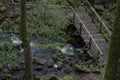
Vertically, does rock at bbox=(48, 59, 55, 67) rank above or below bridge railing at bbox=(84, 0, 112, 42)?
below

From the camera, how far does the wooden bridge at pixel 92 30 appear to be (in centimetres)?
1399

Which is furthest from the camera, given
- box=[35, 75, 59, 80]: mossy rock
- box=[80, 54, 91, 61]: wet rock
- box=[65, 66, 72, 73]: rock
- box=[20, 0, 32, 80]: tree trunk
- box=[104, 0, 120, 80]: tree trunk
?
box=[80, 54, 91, 61]: wet rock

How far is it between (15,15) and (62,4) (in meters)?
3.42

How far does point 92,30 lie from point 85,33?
0.47 metres

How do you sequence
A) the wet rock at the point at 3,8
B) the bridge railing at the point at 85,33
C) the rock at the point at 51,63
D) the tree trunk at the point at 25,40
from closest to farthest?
the tree trunk at the point at 25,40 < the rock at the point at 51,63 < the bridge railing at the point at 85,33 < the wet rock at the point at 3,8

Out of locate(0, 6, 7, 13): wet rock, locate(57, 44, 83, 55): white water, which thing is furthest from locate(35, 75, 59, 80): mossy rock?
locate(0, 6, 7, 13): wet rock

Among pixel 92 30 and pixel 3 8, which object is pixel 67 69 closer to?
pixel 92 30

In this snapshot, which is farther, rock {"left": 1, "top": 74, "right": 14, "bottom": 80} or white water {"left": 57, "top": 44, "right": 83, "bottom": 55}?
white water {"left": 57, "top": 44, "right": 83, "bottom": 55}

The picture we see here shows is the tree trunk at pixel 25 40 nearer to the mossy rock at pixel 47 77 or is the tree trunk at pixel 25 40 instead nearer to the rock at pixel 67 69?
the mossy rock at pixel 47 77

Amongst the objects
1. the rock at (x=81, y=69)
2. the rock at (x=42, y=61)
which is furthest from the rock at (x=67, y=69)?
the rock at (x=42, y=61)

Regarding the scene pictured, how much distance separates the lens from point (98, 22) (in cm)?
1703

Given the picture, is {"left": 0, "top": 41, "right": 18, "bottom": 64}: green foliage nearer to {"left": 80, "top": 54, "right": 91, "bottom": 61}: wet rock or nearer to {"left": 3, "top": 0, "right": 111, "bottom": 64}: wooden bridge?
{"left": 80, "top": 54, "right": 91, "bottom": 61}: wet rock

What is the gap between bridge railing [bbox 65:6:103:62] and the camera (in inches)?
540

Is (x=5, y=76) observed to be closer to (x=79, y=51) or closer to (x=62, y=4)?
(x=79, y=51)
